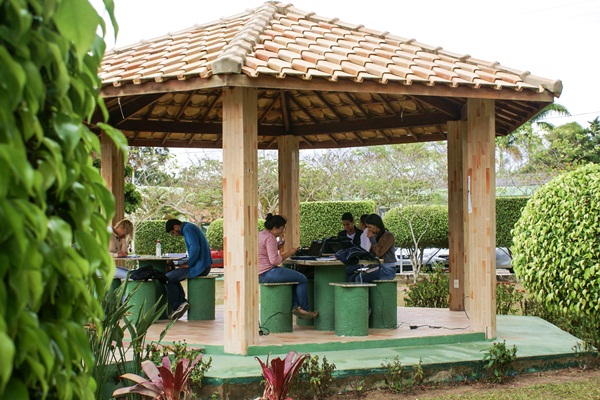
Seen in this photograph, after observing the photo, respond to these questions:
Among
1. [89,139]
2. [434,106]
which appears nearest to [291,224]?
[434,106]

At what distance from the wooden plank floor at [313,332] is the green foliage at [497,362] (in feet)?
3.48

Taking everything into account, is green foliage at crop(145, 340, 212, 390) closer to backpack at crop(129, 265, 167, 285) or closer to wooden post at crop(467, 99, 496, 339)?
backpack at crop(129, 265, 167, 285)

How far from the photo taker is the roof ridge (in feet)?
25.1

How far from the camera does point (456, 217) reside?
11.9 m

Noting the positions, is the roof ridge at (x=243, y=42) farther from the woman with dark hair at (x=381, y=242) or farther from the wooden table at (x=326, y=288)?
the woman with dark hair at (x=381, y=242)

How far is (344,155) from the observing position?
30.1 metres

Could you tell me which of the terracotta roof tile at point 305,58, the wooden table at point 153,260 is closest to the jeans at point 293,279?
the wooden table at point 153,260

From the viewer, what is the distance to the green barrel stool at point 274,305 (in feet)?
31.0

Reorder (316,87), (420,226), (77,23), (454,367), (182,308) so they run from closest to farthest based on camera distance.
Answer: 1. (77,23)
2. (316,87)
3. (454,367)
4. (182,308)
5. (420,226)

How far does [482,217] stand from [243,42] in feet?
11.6

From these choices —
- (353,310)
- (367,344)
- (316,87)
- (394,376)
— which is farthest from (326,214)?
(394,376)

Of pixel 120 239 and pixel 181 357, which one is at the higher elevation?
pixel 120 239

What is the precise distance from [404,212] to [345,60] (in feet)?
48.3

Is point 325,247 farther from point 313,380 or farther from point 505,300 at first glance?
point 505,300
